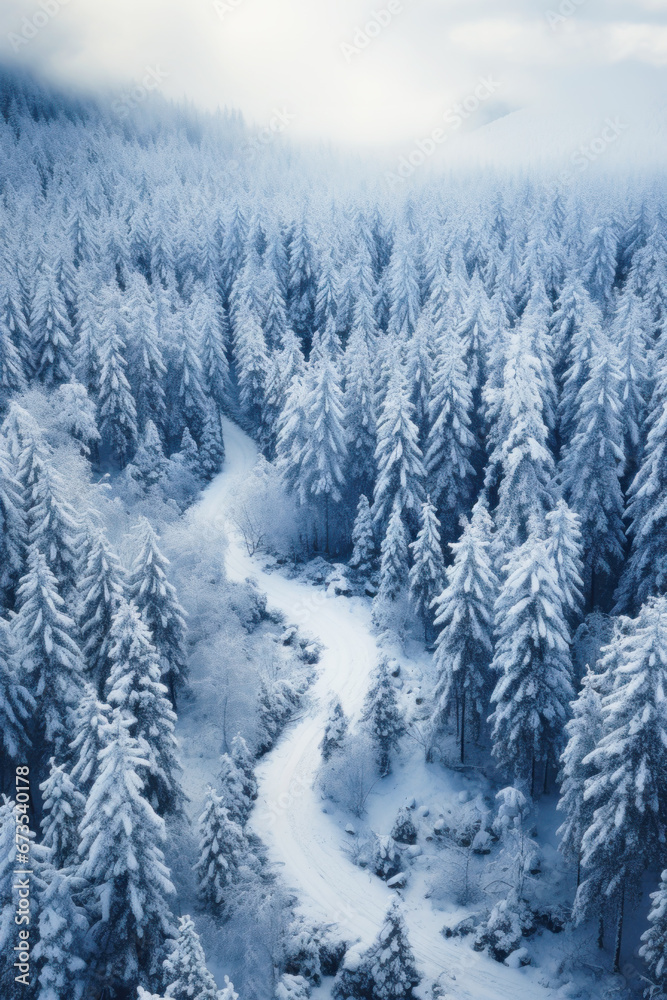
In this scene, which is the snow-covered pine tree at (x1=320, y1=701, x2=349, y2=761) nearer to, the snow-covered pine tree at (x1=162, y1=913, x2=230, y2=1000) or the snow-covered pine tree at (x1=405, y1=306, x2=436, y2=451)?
the snow-covered pine tree at (x1=162, y1=913, x2=230, y2=1000)

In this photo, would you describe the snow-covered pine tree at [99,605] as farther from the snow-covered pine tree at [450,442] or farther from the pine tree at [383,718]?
the snow-covered pine tree at [450,442]

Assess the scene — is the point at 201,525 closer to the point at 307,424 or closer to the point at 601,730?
the point at 307,424

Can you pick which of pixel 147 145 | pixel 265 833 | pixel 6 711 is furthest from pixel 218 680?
pixel 147 145

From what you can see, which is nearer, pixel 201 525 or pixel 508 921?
pixel 508 921

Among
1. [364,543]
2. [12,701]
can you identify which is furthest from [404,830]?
[364,543]

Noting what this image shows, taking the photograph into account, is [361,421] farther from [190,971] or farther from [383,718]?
[190,971]
